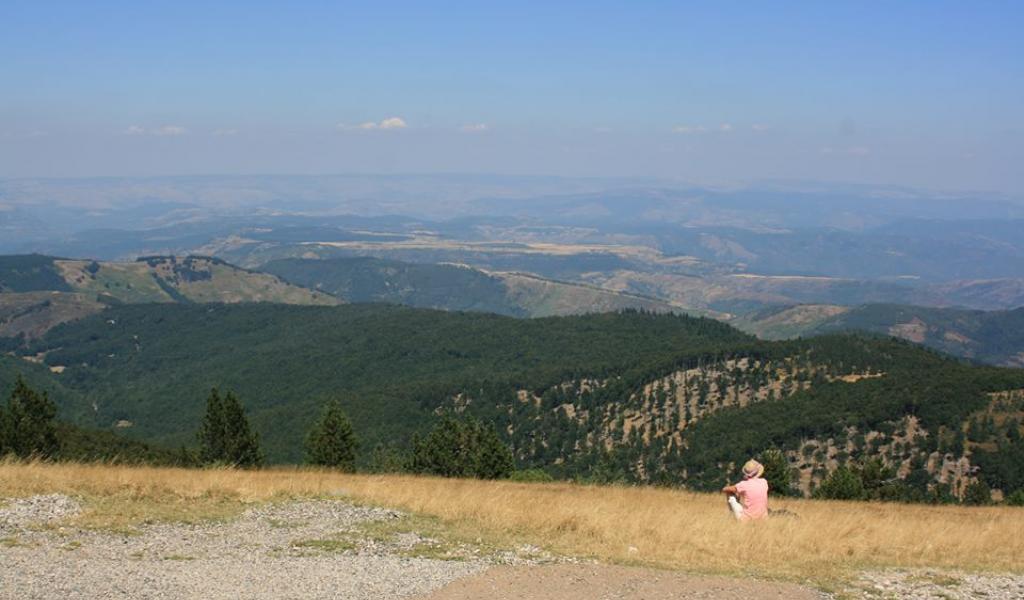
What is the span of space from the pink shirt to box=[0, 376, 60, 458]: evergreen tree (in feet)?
106

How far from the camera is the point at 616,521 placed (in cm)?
1773

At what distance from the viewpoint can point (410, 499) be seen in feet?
66.8

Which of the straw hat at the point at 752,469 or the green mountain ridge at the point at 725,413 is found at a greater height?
the straw hat at the point at 752,469

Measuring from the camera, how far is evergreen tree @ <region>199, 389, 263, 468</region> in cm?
4594

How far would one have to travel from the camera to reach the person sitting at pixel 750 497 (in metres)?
17.9

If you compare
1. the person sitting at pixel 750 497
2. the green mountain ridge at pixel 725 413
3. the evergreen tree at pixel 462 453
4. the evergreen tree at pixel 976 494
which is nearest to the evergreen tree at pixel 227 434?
the evergreen tree at pixel 462 453

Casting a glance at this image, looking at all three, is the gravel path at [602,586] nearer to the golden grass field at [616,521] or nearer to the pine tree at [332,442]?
the golden grass field at [616,521]

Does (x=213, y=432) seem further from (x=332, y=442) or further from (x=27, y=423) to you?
(x=27, y=423)

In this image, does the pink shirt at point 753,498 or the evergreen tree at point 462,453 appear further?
the evergreen tree at point 462,453

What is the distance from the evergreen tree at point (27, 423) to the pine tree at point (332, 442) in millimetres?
13571

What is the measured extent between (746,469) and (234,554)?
11139 millimetres

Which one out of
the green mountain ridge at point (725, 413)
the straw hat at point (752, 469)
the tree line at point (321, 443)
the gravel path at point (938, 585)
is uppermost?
the straw hat at point (752, 469)

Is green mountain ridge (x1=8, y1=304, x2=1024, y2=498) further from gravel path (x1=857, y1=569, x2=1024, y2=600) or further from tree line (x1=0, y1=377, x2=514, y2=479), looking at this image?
gravel path (x1=857, y1=569, x2=1024, y2=600)

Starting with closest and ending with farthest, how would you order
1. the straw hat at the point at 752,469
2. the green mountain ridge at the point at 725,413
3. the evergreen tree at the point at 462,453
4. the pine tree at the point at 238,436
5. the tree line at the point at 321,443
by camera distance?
the straw hat at the point at 752,469 → the tree line at the point at 321,443 → the evergreen tree at the point at 462,453 → the pine tree at the point at 238,436 → the green mountain ridge at the point at 725,413
